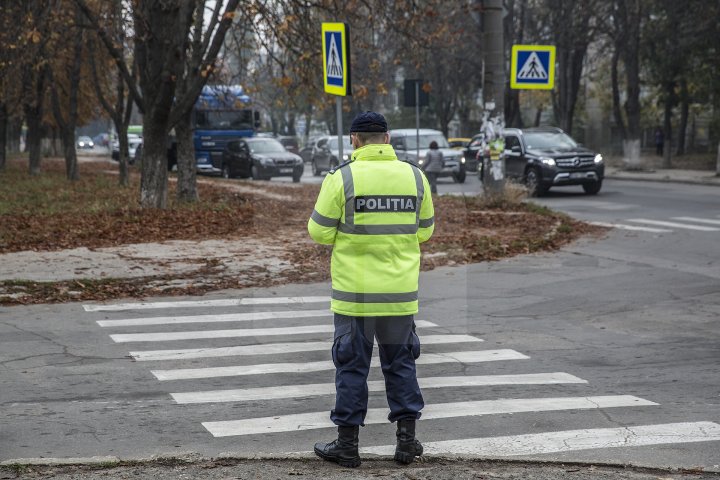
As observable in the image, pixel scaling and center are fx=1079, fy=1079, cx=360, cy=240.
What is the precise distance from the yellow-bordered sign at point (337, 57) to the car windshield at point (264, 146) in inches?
1113

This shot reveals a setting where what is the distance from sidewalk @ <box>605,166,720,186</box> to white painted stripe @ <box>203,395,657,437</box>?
26.6m

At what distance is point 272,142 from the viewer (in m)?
41.8

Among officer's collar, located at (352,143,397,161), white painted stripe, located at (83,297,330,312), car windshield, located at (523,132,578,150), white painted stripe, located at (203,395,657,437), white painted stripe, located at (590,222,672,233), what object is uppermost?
officer's collar, located at (352,143,397,161)

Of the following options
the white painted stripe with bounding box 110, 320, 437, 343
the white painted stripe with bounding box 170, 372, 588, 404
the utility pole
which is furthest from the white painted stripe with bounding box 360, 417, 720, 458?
the utility pole

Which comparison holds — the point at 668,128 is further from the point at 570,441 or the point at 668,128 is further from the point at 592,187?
the point at 570,441

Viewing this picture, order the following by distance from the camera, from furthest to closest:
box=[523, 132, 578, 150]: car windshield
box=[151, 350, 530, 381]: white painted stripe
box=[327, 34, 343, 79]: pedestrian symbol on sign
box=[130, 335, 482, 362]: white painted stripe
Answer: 1. box=[523, 132, 578, 150]: car windshield
2. box=[327, 34, 343, 79]: pedestrian symbol on sign
3. box=[130, 335, 482, 362]: white painted stripe
4. box=[151, 350, 530, 381]: white painted stripe

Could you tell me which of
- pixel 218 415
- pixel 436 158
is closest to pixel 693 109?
pixel 436 158

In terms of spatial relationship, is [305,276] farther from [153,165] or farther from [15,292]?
[153,165]

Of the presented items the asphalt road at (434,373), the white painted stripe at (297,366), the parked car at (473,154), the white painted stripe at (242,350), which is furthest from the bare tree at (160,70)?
the parked car at (473,154)

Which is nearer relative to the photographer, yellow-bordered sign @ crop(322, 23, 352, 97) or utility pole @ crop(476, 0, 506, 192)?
yellow-bordered sign @ crop(322, 23, 352, 97)

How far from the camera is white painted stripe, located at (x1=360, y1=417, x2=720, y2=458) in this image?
18.6 ft

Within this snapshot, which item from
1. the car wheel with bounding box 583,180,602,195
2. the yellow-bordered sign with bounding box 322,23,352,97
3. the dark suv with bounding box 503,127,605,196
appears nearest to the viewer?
the yellow-bordered sign with bounding box 322,23,352,97

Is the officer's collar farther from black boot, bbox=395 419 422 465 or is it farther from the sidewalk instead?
the sidewalk

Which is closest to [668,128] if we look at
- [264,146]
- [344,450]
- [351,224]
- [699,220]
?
[264,146]
